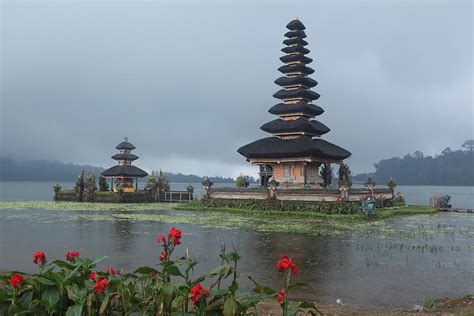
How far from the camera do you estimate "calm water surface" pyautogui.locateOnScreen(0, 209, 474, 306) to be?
10672mm

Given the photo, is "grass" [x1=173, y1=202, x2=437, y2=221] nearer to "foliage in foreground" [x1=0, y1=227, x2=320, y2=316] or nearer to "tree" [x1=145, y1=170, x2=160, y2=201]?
"tree" [x1=145, y1=170, x2=160, y2=201]

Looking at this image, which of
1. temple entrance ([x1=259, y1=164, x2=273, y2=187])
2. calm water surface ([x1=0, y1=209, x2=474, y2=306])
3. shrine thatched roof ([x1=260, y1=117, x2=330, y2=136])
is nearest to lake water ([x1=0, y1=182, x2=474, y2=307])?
calm water surface ([x1=0, y1=209, x2=474, y2=306])

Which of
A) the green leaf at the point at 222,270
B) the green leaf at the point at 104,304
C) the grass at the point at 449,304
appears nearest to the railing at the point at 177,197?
the grass at the point at 449,304

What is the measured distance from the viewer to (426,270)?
13.0 meters

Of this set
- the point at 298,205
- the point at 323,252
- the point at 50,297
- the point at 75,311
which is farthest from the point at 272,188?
the point at 75,311

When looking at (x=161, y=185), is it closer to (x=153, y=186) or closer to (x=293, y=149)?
(x=153, y=186)

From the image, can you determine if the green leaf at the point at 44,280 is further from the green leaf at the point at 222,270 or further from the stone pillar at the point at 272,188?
the stone pillar at the point at 272,188

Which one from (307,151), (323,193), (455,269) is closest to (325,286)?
(455,269)

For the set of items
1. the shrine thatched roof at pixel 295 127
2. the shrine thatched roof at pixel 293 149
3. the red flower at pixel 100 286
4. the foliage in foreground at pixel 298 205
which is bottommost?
the foliage in foreground at pixel 298 205

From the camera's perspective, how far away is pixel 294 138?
42719mm

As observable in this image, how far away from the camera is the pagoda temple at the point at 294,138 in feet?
134

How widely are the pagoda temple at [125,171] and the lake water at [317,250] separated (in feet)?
93.3

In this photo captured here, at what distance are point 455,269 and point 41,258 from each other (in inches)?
488

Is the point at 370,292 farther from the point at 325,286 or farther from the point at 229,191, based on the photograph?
the point at 229,191
